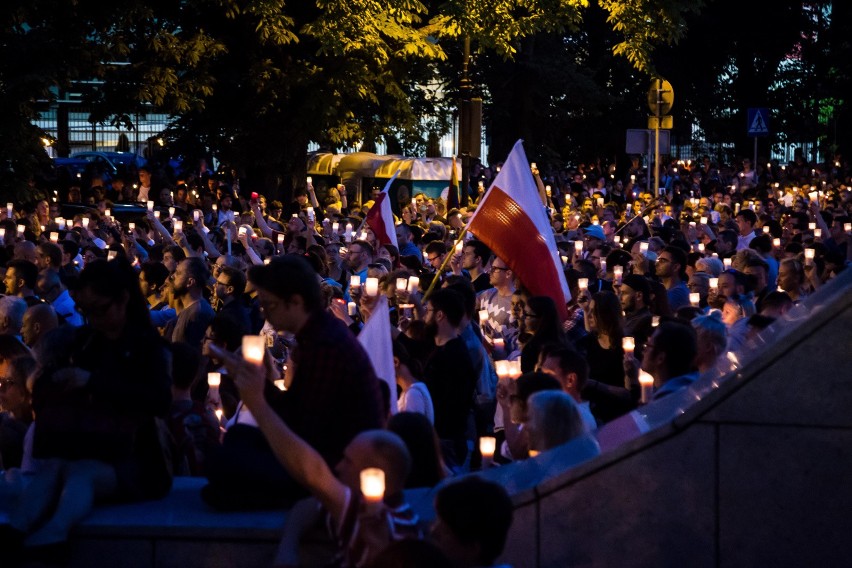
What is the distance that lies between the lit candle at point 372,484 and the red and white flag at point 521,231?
5.84 meters

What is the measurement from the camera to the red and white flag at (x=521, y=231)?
10.0 m

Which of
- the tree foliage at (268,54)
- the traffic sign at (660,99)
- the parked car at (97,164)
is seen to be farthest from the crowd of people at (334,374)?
the parked car at (97,164)

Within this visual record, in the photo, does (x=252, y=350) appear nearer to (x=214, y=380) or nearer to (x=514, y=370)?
(x=214, y=380)

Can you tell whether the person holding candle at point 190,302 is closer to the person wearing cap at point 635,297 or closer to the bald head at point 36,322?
the bald head at point 36,322

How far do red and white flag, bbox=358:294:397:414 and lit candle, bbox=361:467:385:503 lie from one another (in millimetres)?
2491

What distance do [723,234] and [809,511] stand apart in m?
10.9

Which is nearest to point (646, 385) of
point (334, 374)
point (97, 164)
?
point (334, 374)

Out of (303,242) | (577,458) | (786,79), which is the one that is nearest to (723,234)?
(303,242)

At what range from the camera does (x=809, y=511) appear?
5215 millimetres

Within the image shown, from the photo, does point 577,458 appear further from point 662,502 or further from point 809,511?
point 809,511

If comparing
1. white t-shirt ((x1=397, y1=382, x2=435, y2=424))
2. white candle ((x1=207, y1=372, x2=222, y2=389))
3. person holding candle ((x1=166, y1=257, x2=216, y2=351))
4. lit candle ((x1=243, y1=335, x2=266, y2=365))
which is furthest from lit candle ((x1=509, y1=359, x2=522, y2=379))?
lit candle ((x1=243, y1=335, x2=266, y2=365))

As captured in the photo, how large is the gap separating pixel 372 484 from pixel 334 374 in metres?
0.75

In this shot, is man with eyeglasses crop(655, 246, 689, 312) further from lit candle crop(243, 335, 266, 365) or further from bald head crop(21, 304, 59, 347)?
lit candle crop(243, 335, 266, 365)

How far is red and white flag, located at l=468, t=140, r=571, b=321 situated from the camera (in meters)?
10.0
